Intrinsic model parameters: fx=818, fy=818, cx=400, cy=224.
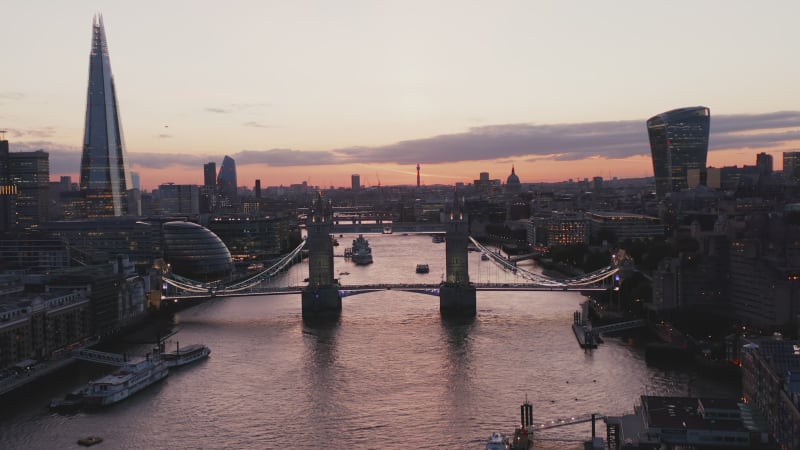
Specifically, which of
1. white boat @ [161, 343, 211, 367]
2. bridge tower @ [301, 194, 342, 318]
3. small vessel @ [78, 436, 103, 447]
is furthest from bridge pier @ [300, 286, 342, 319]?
small vessel @ [78, 436, 103, 447]

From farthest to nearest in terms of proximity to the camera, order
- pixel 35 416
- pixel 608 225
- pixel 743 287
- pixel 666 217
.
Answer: pixel 666 217 → pixel 608 225 → pixel 743 287 → pixel 35 416

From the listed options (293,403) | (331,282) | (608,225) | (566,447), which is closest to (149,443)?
(293,403)

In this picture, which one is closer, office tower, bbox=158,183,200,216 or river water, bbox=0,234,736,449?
river water, bbox=0,234,736,449

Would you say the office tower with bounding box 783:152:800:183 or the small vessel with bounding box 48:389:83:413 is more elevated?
the office tower with bounding box 783:152:800:183

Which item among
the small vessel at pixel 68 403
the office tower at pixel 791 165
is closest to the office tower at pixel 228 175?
the office tower at pixel 791 165

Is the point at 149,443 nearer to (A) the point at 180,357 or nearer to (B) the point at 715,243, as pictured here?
(A) the point at 180,357

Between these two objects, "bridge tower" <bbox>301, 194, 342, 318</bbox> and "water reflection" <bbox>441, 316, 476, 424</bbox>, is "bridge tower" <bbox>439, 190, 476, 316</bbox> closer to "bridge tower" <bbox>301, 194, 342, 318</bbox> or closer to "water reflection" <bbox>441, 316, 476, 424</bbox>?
"water reflection" <bbox>441, 316, 476, 424</bbox>

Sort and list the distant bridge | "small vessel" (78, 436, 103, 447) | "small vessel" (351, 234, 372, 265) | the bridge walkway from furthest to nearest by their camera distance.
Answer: "small vessel" (351, 234, 372, 265), the distant bridge, the bridge walkway, "small vessel" (78, 436, 103, 447)
